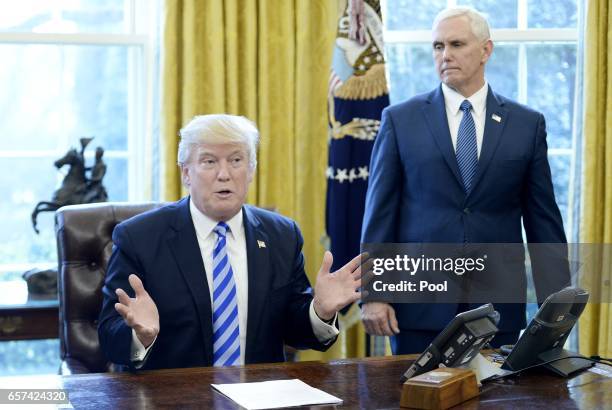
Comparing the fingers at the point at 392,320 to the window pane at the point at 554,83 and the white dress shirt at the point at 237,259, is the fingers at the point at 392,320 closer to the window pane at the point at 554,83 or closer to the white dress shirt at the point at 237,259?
the white dress shirt at the point at 237,259

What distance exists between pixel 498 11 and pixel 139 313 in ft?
9.85

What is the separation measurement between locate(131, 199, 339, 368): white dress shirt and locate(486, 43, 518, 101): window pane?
2.34 metres

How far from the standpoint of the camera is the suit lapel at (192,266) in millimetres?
2512

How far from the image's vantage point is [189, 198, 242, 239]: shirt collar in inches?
104

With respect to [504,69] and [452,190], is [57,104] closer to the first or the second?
[452,190]

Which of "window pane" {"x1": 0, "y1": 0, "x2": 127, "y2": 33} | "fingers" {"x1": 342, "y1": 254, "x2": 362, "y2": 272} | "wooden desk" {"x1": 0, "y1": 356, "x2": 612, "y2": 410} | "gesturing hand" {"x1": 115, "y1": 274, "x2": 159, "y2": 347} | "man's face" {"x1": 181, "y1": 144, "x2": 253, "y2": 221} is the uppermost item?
"window pane" {"x1": 0, "y1": 0, "x2": 127, "y2": 33}

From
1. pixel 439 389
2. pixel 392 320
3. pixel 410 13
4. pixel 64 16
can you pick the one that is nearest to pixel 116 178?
pixel 64 16

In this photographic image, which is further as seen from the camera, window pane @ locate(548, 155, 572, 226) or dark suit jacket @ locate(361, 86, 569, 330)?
window pane @ locate(548, 155, 572, 226)

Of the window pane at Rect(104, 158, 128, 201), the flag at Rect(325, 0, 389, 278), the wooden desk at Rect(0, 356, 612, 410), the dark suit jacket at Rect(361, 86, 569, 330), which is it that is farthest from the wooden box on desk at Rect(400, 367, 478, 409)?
the window pane at Rect(104, 158, 128, 201)

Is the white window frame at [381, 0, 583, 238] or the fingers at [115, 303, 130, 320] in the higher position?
the white window frame at [381, 0, 583, 238]

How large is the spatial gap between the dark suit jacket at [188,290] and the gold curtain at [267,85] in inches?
52.6

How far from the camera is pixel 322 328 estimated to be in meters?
2.52

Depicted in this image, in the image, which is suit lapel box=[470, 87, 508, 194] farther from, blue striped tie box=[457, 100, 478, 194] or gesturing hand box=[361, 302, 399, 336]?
gesturing hand box=[361, 302, 399, 336]

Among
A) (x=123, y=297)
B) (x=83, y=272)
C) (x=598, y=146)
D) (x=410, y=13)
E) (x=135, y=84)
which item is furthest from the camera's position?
(x=410, y=13)
